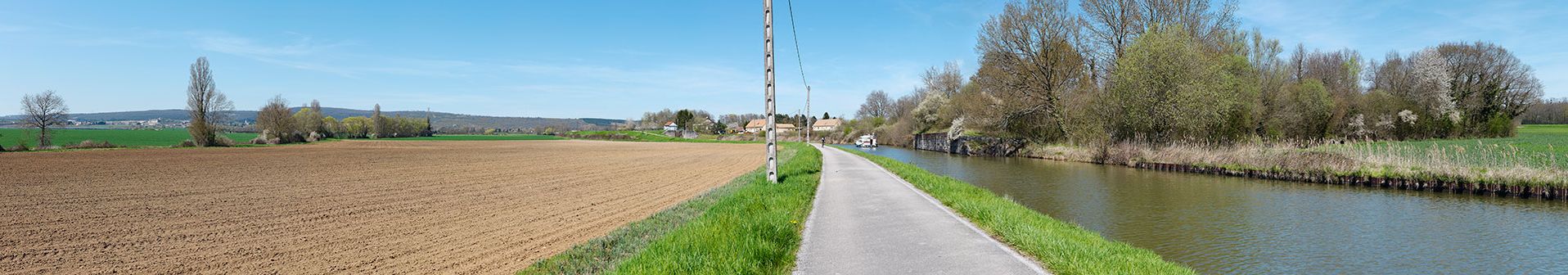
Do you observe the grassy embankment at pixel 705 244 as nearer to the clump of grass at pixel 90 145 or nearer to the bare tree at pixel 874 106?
the clump of grass at pixel 90 145

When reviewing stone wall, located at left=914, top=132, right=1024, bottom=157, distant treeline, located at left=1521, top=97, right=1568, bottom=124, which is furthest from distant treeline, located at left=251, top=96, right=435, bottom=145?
distant treeline, located at left=1521, top=97, right=1568, bottom=124

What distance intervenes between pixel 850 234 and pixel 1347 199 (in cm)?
1389

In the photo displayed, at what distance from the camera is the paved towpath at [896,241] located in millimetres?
6461

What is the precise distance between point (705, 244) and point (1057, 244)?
3651 mm

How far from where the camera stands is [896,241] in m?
7.89

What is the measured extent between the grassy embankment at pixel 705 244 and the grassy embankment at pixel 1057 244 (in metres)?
2.42

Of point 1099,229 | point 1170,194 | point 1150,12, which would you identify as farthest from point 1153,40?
point 1099,229

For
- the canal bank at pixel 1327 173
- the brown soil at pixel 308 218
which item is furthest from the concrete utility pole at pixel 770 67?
the canal bank at pixel 1327 173

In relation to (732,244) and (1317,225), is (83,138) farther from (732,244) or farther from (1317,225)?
(1317,225)

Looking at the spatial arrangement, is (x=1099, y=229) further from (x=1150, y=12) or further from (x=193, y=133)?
(x=193, y=133)

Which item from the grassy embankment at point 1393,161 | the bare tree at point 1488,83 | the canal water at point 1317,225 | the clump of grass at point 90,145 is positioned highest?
the bare tree at point 1488,83

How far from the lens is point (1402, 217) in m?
12.5

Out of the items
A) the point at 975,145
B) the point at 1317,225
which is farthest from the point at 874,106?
the point at 1317,225

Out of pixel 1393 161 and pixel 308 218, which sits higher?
pixel 1393 161
